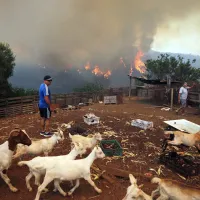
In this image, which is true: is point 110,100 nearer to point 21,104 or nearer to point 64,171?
point 21,104

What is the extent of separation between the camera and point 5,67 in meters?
17.8

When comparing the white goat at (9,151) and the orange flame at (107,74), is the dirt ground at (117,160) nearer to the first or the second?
the white goat at (9,151)

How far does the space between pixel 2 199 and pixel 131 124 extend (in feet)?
26.5

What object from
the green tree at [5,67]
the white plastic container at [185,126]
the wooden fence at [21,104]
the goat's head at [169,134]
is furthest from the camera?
the green tree at [5,67]

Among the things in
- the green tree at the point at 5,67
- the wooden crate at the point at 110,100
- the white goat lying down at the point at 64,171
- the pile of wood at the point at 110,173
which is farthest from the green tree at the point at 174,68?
the white goat lying down at the point at 64,171

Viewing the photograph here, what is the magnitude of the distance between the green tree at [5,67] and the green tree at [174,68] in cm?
2237

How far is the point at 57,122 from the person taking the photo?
39.5 feet

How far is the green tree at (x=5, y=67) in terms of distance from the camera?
57.5 feet

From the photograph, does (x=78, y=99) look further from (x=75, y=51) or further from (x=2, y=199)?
(x=75, y=51)

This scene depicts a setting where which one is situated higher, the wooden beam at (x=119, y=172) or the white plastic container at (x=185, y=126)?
the white plastic container at (x=185, y=126)

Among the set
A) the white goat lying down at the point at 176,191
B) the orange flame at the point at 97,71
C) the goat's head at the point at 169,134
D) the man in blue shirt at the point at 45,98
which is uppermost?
the orange flame at the point at 97,71

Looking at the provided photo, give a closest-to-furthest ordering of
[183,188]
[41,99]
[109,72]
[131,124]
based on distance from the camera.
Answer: [183,188] → [41,99] → [131,124] → [109,72]

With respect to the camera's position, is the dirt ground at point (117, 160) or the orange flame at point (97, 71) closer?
the dirt ground at point (117, 160)

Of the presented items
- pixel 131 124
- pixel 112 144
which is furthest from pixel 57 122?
pixel 112 144
